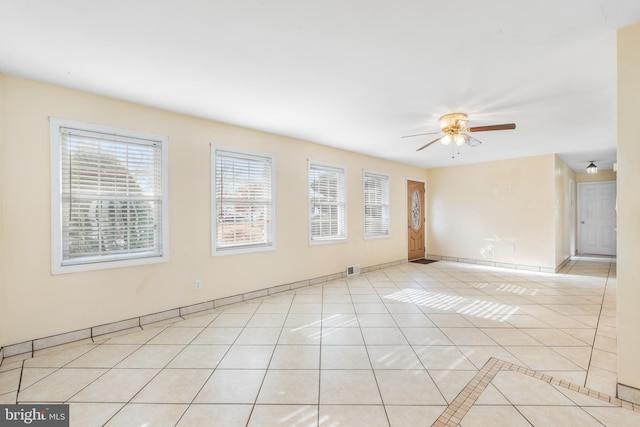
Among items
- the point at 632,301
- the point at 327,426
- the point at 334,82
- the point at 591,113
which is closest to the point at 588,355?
the point at 632,301

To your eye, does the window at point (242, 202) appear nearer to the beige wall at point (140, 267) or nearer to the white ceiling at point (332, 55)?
the beige wall at point (140, 267)

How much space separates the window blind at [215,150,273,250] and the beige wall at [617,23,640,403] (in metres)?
3.64

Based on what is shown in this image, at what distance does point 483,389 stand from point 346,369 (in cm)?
99

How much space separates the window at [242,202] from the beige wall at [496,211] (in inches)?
193

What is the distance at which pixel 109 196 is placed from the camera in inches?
113

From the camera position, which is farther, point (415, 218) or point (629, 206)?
point (415, 218)

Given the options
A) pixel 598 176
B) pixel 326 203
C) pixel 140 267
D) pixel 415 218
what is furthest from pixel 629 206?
pixel 598 176

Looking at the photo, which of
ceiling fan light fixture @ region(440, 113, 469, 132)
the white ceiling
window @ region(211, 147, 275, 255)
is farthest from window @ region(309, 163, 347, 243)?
ceiling fan light fixture @ region(440, 113, 469, 132)

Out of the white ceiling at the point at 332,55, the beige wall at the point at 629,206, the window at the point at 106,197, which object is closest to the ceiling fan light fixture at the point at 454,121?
the white ceiling at the point at 332,55

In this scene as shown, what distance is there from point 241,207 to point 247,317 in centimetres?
149

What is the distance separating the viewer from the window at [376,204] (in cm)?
582

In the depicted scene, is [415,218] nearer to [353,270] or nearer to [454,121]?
[353,270]

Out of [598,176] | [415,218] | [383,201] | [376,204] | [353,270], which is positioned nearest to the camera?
[353,270]

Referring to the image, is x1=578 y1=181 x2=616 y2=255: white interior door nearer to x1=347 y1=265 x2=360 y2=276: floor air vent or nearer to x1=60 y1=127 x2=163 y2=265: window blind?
x1=347 y1=265 x2=360 y2=276: floor air vent
